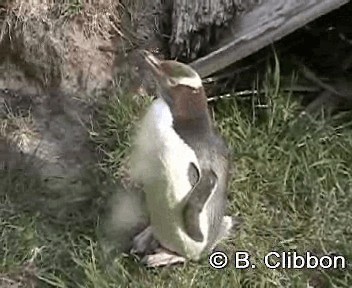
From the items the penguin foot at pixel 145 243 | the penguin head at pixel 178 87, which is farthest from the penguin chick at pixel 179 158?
the penguin foot at pixel 145 243

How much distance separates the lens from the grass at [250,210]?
2.36 meters

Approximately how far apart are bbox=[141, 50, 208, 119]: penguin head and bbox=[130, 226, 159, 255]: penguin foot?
1.27 ft

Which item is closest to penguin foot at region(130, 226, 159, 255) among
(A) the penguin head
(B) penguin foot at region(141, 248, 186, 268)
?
(B) penguin foot at region(141, 248, 186, 268)

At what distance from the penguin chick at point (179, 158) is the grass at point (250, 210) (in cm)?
18

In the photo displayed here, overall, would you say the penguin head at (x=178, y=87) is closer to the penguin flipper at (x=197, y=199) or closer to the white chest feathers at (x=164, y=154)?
the white chest feathers at (x=164, y=154)

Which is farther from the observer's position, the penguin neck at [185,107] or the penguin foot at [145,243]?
the penguin foot at [145,243]

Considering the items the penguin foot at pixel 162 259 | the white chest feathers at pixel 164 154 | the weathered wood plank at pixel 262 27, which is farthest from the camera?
the weathered wood plank at pixel 262 27

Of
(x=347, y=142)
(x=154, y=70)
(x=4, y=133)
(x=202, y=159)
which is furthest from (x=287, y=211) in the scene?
(x=4, y=133)

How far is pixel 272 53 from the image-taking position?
9.43 ft

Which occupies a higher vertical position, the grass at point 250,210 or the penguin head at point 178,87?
the penguin head at point 178,87

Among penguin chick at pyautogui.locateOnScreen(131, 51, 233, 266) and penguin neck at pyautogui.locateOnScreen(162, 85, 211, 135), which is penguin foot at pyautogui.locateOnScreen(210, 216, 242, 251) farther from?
penguin neck at pyautogui.locateOnScreen(162, 85, 211, 135)

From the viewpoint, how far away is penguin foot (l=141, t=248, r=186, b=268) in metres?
2.33

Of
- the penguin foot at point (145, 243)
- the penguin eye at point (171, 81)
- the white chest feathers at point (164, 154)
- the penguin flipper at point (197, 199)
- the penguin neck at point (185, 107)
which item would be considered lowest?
the penguin foot at point (145, 243)

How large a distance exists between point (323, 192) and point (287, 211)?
12 centimetres
